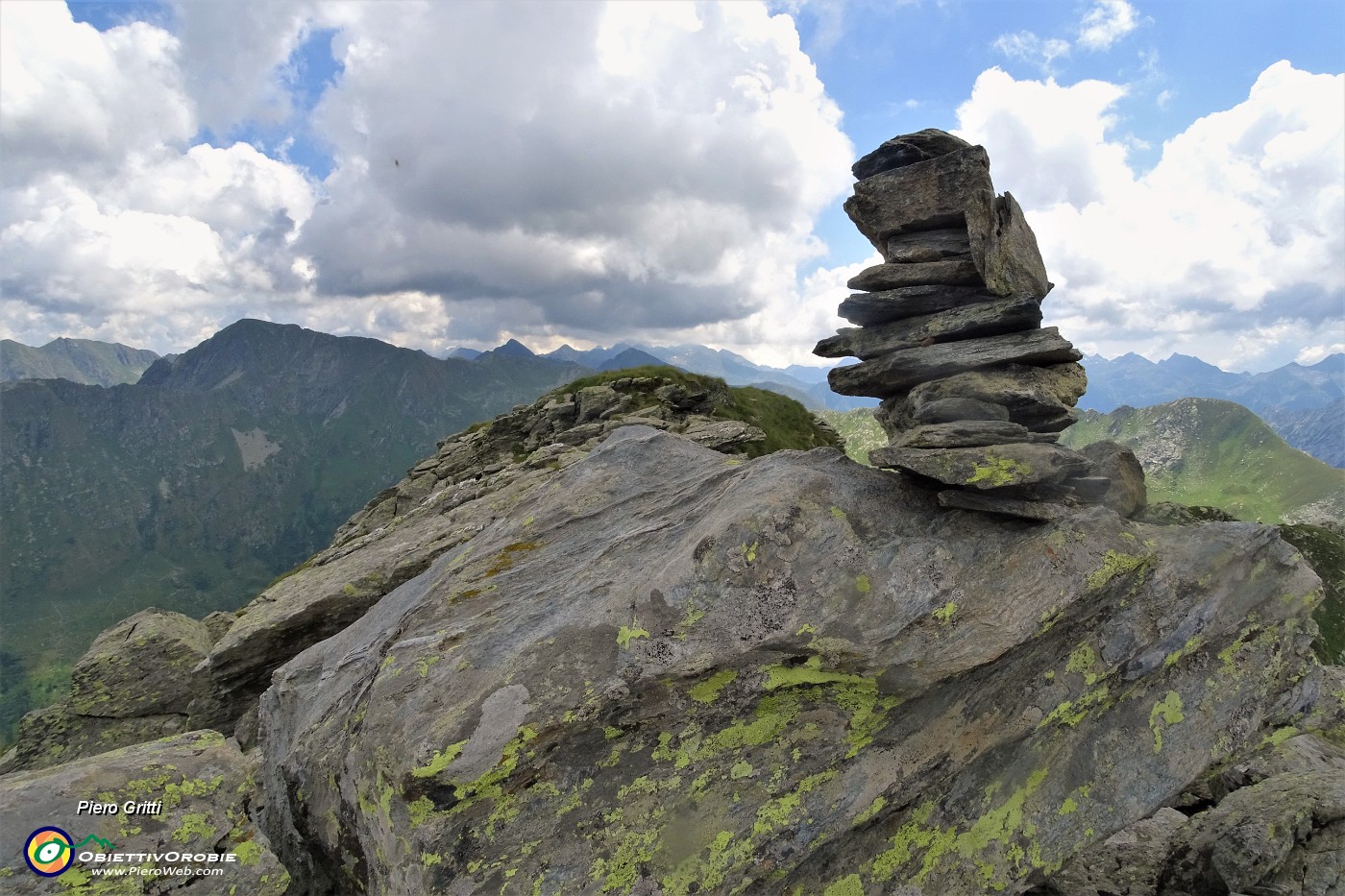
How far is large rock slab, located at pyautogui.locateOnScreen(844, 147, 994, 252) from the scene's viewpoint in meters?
17.8

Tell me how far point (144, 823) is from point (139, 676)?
726 inches

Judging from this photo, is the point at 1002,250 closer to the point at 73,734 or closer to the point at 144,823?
the point at 144,823

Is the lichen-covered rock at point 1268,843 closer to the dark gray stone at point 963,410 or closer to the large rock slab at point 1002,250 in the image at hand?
the dark gray stone at point 963,410

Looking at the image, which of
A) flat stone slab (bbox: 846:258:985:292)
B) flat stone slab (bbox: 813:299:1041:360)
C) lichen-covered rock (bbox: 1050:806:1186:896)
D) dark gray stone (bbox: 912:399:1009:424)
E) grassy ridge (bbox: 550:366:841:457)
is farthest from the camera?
grassy ridge (bbox: 550:366:841:457)

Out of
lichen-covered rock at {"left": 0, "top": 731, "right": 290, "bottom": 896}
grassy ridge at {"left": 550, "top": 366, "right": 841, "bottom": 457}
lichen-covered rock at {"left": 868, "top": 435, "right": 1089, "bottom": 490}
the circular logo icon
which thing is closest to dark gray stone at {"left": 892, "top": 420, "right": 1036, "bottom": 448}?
lichen-covered rock at {"left": 868, "top": 435, "right": 1089, "bottom": 490}

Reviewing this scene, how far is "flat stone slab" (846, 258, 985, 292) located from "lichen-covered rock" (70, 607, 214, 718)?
30467mm

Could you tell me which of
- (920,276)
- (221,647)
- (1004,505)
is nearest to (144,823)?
(221,647)

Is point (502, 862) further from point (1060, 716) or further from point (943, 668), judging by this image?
point (1060, 716)

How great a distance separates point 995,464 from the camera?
1391 centimetres

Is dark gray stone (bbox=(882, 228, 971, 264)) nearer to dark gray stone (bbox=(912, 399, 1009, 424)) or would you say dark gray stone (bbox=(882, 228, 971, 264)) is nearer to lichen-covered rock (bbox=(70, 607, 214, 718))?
dark gray stone (bbox=(912, 399, 1009, 424))

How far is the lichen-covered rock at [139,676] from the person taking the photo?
26.3m

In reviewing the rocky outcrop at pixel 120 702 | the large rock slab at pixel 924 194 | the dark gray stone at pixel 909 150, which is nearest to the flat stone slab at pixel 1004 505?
the large rock slab at pixel 924 194

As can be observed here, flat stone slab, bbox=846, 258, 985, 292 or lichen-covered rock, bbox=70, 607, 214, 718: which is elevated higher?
flat stone slab, bbox=846, 258, 985, 292

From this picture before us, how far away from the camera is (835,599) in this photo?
13000 millimetres
